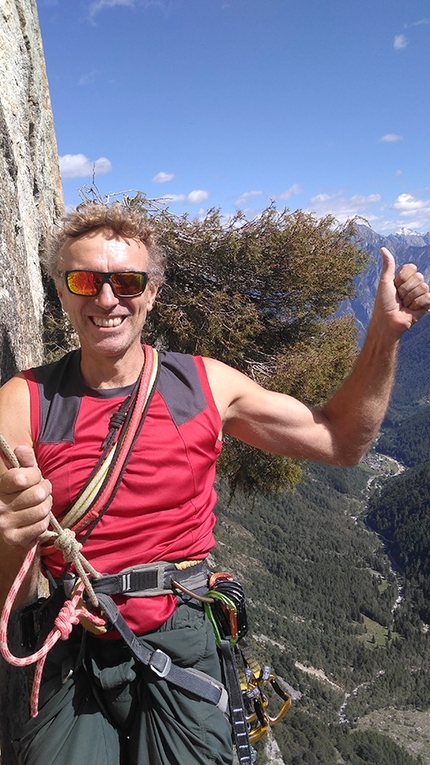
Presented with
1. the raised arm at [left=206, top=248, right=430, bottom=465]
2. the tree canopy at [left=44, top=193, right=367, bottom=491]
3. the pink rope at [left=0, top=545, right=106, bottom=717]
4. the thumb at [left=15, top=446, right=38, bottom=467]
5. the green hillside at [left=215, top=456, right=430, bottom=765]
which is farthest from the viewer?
the green hillside at [left=215, top=456, right=430, bottom=765]

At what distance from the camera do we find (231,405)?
3191 millimetres

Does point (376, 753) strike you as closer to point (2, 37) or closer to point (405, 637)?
point (405, 637)

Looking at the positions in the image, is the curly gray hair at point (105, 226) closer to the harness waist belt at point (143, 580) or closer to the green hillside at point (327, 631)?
the harness waist belt at point (143, 580)

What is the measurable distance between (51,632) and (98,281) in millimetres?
1724

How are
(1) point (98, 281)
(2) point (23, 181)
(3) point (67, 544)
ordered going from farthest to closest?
1. (2) point (23, 181)
2. (1) point (98, 281)
3. (3) point (67, 544)

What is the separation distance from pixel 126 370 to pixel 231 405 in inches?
26.7

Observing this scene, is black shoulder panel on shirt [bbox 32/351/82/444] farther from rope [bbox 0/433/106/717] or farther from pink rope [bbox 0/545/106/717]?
pink rope [bbox 0/545/106/717]

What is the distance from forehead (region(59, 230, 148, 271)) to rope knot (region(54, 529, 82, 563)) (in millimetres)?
1351

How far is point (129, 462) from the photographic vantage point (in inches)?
104

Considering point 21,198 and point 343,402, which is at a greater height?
point 21,198

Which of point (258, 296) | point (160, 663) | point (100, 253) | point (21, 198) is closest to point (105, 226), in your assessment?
point (100, 253)

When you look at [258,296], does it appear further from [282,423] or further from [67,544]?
[67,544]

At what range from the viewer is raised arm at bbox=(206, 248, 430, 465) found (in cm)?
290

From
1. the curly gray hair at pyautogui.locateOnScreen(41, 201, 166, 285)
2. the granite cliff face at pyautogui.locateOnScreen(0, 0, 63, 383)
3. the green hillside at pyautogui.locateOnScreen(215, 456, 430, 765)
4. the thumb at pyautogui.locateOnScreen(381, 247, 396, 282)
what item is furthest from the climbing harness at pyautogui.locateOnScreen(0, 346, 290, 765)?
the green hillside at pyautogui.locateOnScreen(215, 456, 430, 765)
